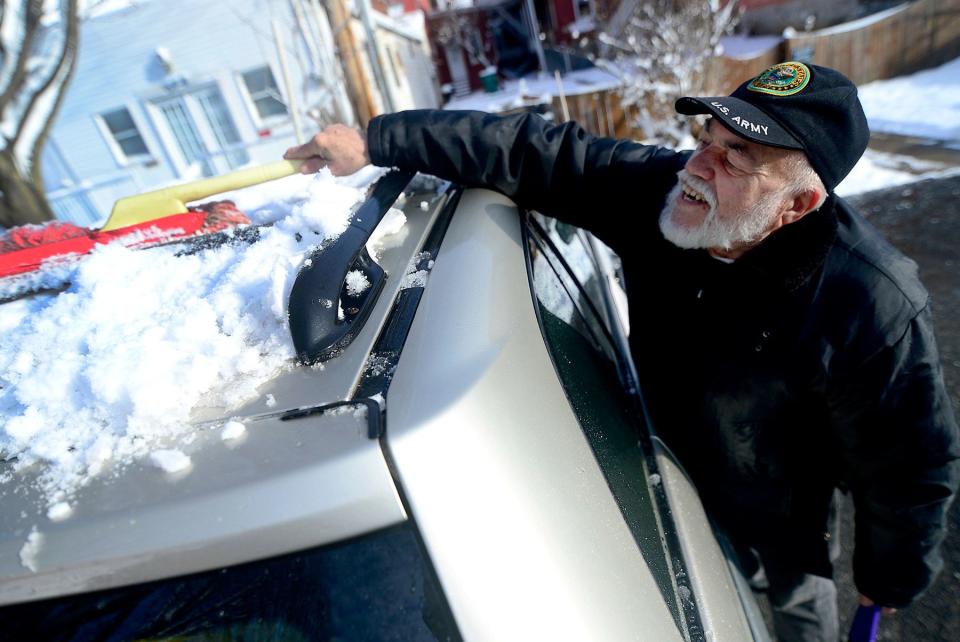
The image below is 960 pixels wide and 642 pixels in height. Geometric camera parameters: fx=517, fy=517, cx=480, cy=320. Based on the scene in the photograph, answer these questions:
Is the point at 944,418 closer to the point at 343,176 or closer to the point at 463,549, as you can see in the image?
the point at 463,549

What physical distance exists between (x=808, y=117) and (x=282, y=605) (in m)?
1.66

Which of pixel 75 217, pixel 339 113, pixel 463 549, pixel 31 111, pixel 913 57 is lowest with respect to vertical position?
pixel 913 57

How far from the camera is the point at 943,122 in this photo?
9.55 metres

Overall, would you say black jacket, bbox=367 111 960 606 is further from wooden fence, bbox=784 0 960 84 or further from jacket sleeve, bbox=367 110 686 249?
wooden fence, bbox=784 0 960 84

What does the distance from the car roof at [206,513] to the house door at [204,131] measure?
43.7 feet

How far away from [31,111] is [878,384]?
30.9 ft

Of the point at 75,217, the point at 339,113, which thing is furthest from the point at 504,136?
the point at 75,217

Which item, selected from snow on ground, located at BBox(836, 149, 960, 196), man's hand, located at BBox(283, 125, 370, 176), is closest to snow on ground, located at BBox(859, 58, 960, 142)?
snow on ground, located at BBox(836, 149, 960, 196)

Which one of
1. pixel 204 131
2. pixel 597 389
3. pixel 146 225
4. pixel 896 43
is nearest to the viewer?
pixel 597 389

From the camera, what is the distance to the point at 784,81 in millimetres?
1474

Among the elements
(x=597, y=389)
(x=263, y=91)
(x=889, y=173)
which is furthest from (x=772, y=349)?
(x=263, y=91)

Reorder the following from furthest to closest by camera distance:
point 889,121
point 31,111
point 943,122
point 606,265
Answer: point 889,121
point 943,122
point 31,111
point 606,265

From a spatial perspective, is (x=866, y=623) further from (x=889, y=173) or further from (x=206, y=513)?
(x=889, y=173)

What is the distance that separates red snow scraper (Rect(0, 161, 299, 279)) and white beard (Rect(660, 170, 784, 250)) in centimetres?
128
